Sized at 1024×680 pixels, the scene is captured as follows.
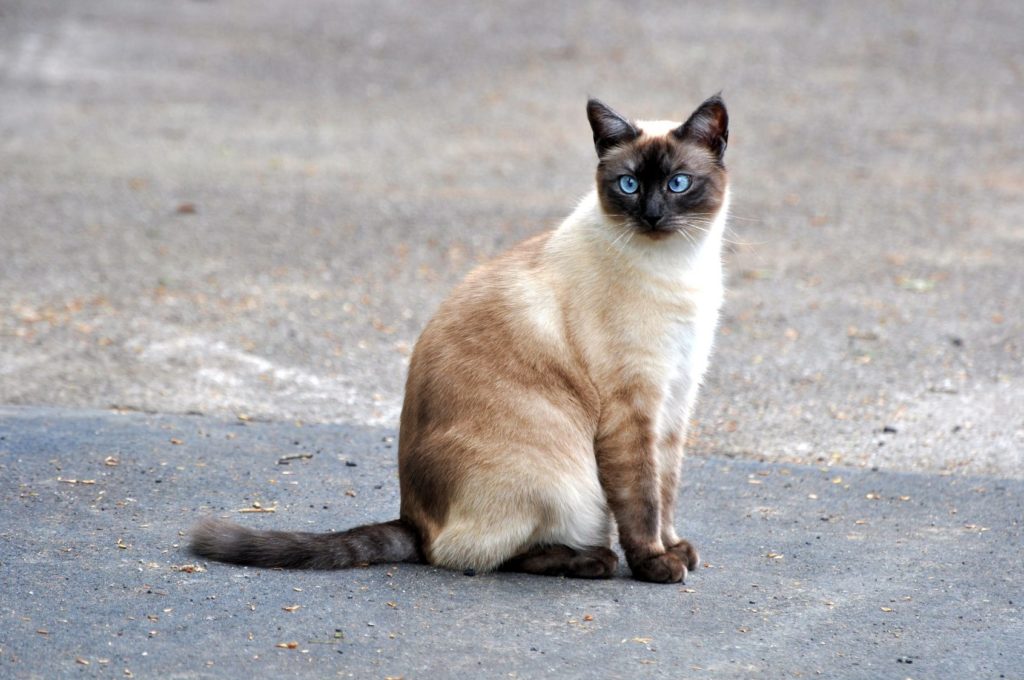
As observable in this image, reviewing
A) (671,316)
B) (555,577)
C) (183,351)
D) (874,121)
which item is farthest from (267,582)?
(874,121)

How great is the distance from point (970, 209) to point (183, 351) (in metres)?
5.36

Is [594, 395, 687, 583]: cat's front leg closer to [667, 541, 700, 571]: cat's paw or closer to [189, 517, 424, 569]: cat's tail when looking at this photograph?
[667, 541, 700, 571]: cat's paw

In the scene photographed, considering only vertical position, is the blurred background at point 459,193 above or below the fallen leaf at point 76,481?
above

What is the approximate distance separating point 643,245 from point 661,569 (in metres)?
0.99

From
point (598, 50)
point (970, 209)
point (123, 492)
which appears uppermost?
point (598, 50)

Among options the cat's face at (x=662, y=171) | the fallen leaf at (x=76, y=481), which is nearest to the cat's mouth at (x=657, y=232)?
the cat's face at (x=662, y=171)

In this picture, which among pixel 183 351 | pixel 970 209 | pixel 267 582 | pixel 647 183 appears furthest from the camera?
pixel 970 209

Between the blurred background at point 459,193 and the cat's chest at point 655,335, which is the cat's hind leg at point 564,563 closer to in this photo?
the cat's chest at point 655,335

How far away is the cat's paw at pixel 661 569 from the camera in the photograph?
3.75 metres

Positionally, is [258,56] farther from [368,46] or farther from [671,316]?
[671,316]

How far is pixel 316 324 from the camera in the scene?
6477 mm

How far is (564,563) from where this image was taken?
149 inches

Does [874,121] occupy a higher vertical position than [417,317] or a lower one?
higher

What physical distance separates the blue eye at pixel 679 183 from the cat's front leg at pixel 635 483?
67 centimetres
